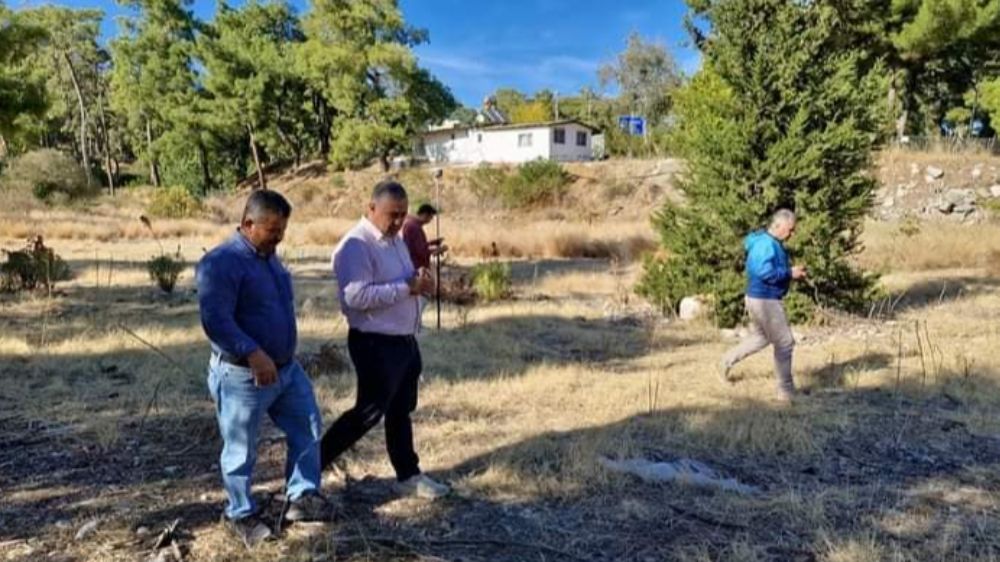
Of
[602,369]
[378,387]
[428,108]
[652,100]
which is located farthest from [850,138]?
[652,100]

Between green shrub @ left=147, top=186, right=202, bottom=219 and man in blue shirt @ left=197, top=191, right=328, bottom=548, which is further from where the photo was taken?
green shrub @ left=147, top=186, right=202, bottom=219

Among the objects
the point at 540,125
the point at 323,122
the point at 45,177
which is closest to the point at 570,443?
the point at 45,177

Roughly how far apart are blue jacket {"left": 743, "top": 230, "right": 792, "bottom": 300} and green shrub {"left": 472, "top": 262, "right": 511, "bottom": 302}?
5.70 metres

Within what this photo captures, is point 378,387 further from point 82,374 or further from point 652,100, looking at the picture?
point 652,100

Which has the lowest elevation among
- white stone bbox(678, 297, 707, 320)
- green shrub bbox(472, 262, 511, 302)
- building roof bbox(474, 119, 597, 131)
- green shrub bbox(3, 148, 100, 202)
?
white stone bbox(678, 297, 707, 320)

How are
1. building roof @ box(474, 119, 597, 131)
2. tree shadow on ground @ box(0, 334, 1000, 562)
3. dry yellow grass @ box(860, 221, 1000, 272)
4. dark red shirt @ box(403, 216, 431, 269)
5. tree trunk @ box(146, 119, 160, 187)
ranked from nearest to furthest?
tree shadow on ground @ box(0, 334, 1000, 562) < dark red shirt @ box(403, 216, 431, 269) < dry yellow grass @ box(860, 221, 1000, 272) < building roof @ box(474, 119, 597, 131) < tree trunk @ box(146, 119, 160, 187)

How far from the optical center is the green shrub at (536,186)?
1224 inches

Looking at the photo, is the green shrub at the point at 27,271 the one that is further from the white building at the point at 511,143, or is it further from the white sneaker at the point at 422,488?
the white building at the point at 511,143

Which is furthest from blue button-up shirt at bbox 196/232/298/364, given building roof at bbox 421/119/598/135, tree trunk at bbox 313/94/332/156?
tree trunk at bbox 313/94/332/156

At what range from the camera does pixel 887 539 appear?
3049 mm

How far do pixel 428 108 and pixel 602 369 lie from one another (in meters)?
34.0

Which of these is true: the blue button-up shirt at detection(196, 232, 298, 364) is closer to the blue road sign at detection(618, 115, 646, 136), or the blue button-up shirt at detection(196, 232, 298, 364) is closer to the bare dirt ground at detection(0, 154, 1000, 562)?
the bare dirt ground at detection(0, 154, 1000, 562)

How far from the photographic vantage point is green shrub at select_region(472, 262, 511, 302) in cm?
1054

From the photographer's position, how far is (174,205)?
28062 millimetres
